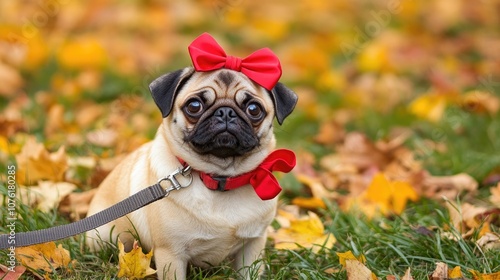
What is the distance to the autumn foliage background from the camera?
4195 millimetres

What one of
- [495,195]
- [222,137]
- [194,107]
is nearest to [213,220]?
[222,137]

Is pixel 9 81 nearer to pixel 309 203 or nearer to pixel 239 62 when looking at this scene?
pixel 309 203

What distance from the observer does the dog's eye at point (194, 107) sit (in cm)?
300

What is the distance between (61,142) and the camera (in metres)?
5.15

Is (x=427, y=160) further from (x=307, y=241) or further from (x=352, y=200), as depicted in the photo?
(x=307, y=241)

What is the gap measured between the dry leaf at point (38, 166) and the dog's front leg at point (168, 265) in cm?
144

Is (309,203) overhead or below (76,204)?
below

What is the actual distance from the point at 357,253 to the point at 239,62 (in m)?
1.14

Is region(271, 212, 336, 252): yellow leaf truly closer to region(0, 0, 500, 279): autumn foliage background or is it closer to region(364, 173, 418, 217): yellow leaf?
region(0, 0, 500, 279): autumn foliage background

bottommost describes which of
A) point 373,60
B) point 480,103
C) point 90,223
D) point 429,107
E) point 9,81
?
point 373,60

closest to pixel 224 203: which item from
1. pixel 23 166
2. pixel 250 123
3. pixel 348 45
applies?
pixel 250 123

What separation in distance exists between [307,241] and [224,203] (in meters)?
0.74

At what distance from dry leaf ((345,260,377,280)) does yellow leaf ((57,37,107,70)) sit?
16.3 feet

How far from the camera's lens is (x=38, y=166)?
418cm
